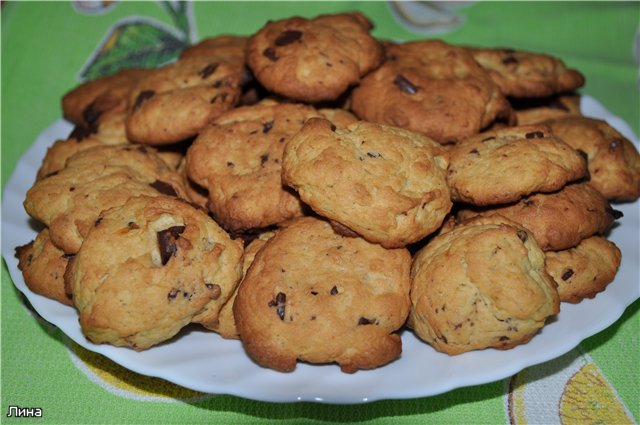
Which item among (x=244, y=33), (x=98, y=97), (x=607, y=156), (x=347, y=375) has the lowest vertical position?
(x=347, y=375)

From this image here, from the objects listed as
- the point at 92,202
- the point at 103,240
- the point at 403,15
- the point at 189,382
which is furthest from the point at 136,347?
the point at 403,15

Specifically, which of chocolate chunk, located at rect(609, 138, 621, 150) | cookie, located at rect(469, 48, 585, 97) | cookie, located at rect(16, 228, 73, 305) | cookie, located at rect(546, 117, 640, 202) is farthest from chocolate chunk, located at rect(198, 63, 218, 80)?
chocolate chunk, located at rect(609, 138, 621, 150)

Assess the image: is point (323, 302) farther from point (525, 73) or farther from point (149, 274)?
point (525, 73)

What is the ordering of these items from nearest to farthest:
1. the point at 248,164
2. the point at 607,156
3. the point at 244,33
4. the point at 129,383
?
1. the point at 129,383
2. the point at 248,164
3. the point at 607,156
4. the point at 244,33

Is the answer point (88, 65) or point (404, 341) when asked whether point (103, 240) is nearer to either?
point (404, 341)

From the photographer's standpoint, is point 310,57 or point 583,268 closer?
point 583,268

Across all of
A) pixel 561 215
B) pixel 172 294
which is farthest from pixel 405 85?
pixel 172 294

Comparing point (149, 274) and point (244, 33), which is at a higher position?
point (149, 274)
